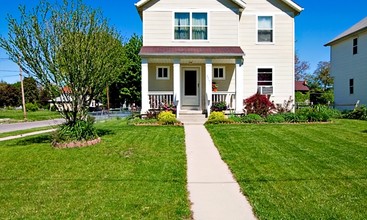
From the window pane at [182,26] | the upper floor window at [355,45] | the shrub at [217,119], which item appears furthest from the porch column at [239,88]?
the upper floor window at [355,45]

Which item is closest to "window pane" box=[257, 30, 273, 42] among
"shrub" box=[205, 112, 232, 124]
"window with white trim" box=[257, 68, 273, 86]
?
"window with white trim" box=[257, 68, 273, 86]

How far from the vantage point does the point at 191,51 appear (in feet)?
57.1

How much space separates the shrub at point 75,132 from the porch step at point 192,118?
604cm

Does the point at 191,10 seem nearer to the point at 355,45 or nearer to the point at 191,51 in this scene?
the point at 191,51

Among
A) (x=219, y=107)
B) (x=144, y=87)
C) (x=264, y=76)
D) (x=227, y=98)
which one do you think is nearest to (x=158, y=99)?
(x=144, y=87)

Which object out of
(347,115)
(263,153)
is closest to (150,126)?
(263,153)

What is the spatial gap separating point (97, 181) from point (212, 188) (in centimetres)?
233

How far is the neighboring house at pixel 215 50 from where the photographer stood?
17.3 m

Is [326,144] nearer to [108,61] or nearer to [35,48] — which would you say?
[108,61]

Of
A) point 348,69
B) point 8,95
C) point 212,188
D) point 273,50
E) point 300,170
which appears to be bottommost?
point 212,188

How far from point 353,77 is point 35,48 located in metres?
23.2

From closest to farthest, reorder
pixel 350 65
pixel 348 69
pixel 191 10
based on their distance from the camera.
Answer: pixel 191 10 → pixel 350 65 → pixel 348 69

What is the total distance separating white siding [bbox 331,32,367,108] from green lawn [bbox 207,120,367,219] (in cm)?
1287

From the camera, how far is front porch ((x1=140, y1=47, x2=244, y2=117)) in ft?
56.1
